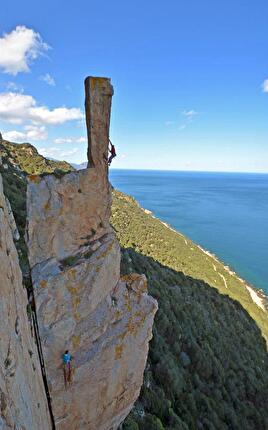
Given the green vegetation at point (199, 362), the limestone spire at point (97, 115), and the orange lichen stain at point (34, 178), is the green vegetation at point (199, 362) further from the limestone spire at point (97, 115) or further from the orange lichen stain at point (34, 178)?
the limestone spire at point (97, 115)

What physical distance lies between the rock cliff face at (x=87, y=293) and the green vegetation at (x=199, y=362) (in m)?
3.26

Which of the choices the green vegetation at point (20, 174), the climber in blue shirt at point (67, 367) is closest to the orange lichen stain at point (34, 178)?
the green vegetation at point (20, 174)

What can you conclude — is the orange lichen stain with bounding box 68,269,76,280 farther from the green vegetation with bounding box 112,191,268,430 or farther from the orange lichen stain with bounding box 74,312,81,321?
the green vegetation with bounding box 112,191,268,430

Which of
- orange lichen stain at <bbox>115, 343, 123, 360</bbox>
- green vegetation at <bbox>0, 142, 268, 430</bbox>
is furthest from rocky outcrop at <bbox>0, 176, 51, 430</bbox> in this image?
green vegetation at <bbox>0, 142, 268, 430</bbox>

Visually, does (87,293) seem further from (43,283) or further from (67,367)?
(67,367)

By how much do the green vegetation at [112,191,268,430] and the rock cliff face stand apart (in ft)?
10.7

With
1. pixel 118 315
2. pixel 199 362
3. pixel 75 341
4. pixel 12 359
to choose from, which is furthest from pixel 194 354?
pixel 12 359

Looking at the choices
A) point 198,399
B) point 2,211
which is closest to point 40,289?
point 2,211

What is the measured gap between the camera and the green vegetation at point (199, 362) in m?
16.8

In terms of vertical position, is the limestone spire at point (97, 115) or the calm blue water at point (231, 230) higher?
the limestone spire at point (97, 115)

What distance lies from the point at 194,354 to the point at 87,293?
18.2 metres

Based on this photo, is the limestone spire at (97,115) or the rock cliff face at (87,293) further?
the limestone spire at (97,115)

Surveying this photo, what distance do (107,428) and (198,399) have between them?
12.2 metres

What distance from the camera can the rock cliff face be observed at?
8.07 m
